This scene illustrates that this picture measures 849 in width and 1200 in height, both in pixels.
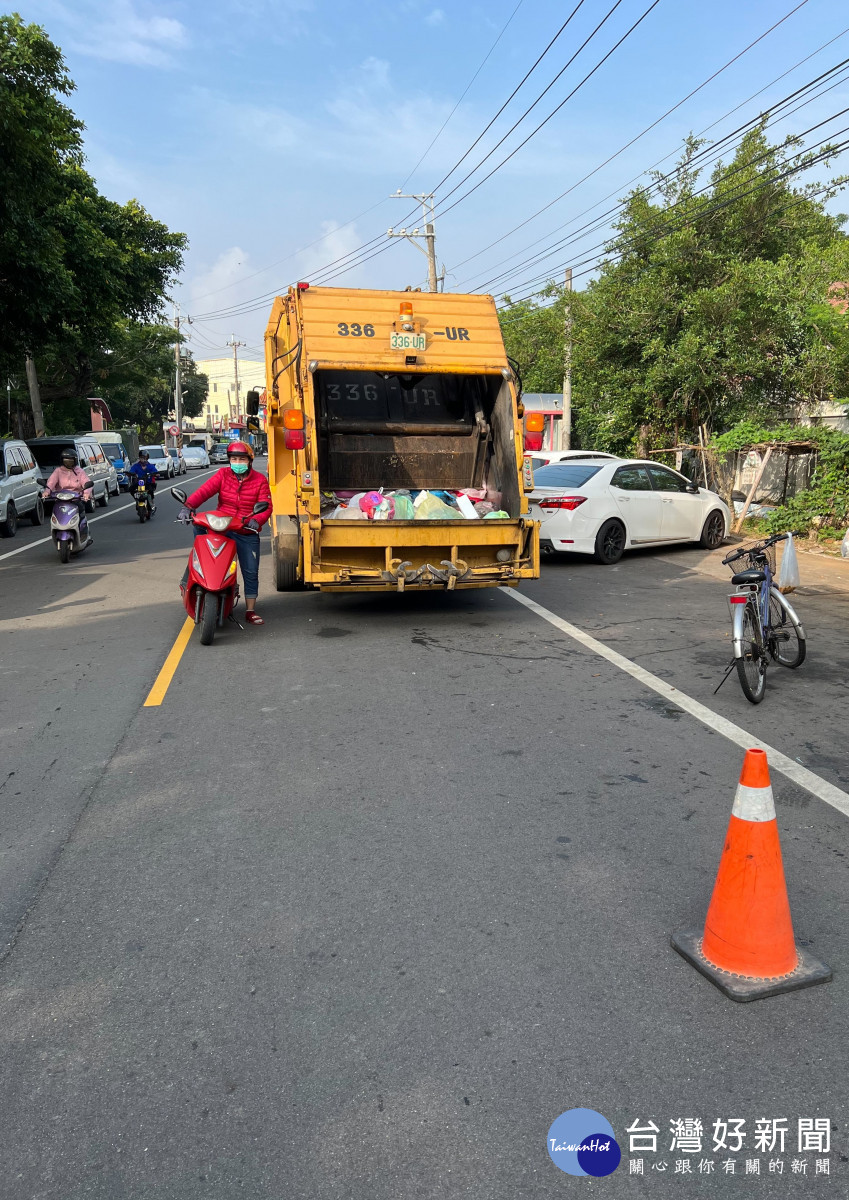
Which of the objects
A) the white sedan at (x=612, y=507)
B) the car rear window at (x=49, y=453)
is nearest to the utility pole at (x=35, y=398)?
the car rear window at (x=49, y=453)

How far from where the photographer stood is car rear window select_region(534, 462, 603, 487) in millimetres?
12906

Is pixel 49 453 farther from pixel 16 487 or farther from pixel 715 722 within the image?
pixel 715 722

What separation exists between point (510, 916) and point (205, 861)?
4.55 ft

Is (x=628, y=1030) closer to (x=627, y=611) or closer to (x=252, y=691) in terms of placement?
(x=252, y=691)

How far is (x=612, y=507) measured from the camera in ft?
42.5

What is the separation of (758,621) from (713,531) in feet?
27.9

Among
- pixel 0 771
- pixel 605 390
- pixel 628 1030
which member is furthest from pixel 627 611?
pixel 605 390

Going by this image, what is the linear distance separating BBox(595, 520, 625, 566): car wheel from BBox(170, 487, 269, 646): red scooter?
6.06m

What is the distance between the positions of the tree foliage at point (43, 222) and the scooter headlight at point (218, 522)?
837 cm

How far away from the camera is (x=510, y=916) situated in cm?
360

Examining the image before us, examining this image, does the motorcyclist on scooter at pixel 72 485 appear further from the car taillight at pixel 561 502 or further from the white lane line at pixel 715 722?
the white lane line at pixel 715 722

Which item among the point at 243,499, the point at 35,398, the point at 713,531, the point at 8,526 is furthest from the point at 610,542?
the point at 35,398

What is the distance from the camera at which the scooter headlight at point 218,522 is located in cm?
828

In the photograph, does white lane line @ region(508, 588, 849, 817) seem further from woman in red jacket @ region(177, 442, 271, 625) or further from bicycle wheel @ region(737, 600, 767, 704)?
woman in red jacket @ region(177, 442, 271, 625)
